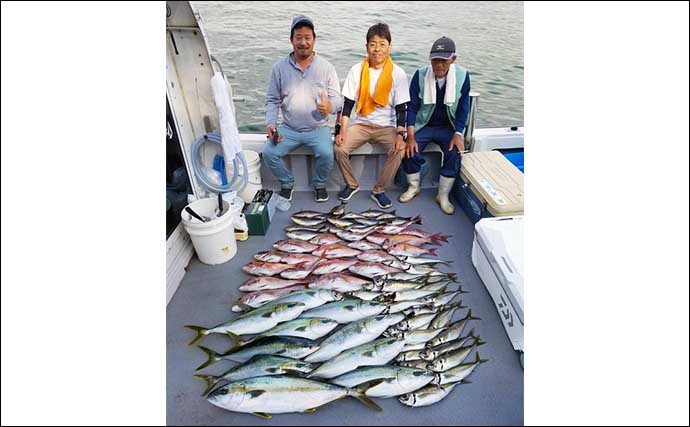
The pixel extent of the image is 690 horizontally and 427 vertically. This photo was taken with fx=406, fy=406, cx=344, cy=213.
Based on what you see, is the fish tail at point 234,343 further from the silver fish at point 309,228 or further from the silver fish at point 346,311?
the silver fish at point 309,228

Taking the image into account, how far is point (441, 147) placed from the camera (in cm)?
366

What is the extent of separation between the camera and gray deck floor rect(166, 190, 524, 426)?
188 cm

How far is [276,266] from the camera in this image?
2.83 m

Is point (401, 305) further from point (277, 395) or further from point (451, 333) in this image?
point (277, 395)

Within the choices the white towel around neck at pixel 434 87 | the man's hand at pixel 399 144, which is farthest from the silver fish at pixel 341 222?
the white towel around neck at pixel 434 87

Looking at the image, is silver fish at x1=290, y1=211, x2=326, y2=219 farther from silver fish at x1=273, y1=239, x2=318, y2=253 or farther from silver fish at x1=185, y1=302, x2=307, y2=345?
silver fish at x1=185, y1=302, x2=307, y2=345

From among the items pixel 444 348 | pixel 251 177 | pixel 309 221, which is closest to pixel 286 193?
pixel 251 177

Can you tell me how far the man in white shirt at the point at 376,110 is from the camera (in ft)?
11.5

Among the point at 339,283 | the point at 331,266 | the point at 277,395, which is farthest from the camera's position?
the point at 331,266

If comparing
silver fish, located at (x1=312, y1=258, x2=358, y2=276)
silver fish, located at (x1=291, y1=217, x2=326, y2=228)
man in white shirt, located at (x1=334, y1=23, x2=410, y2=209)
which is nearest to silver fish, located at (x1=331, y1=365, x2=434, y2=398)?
silver fish, located at (x1=312, y1=258, x2=358, y2=276)

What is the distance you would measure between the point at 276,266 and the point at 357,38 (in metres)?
11.2

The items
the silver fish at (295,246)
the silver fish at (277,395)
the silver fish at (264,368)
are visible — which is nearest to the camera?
the silver fish at (277,395)

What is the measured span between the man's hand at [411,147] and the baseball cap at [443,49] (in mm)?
687

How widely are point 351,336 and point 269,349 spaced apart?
17.0 inches
